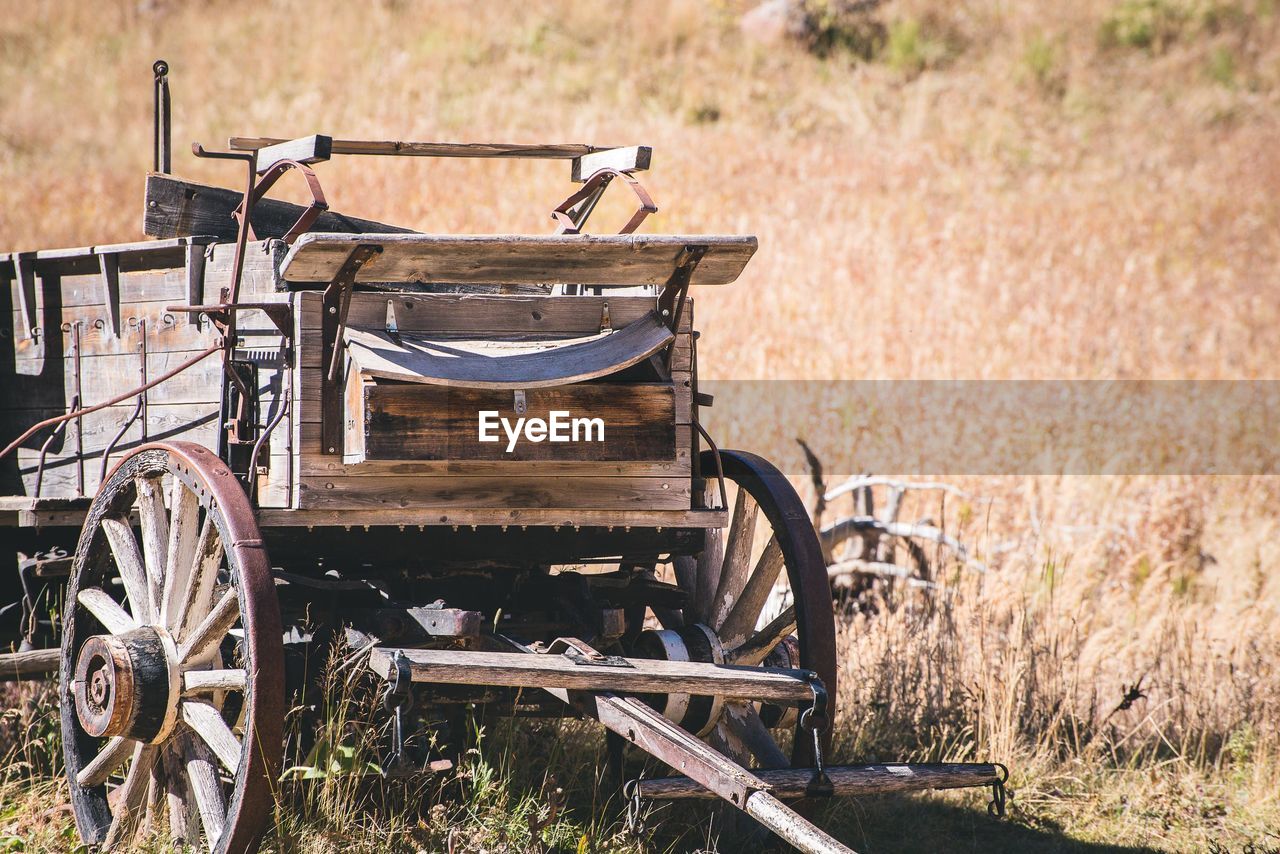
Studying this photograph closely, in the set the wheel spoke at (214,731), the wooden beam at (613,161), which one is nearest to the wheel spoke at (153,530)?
the wheel spoke at (214,731)

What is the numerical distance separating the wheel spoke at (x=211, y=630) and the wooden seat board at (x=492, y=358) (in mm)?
773

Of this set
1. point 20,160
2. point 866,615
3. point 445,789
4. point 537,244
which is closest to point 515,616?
point 445,789

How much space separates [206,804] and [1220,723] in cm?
430

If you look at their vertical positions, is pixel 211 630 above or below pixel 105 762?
above

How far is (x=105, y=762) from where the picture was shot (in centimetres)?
401

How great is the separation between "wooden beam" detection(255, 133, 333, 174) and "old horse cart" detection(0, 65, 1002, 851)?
0.01 metres

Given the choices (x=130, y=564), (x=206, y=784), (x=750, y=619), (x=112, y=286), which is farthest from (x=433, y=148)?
(x=206, y=784)

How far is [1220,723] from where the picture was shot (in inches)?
220

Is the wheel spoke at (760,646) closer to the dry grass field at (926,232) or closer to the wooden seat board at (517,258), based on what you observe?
the dry grass field at (926,232)

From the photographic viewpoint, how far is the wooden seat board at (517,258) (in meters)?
3.34

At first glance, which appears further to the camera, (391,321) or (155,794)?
(155,794)

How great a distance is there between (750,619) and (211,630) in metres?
1.82

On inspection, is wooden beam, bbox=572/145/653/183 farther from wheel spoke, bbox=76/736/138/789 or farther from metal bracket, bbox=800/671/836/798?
wheel spoke, bbox=76/736/138/789

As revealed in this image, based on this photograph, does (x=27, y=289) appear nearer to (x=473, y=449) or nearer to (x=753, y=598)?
(x=473, y=449)
